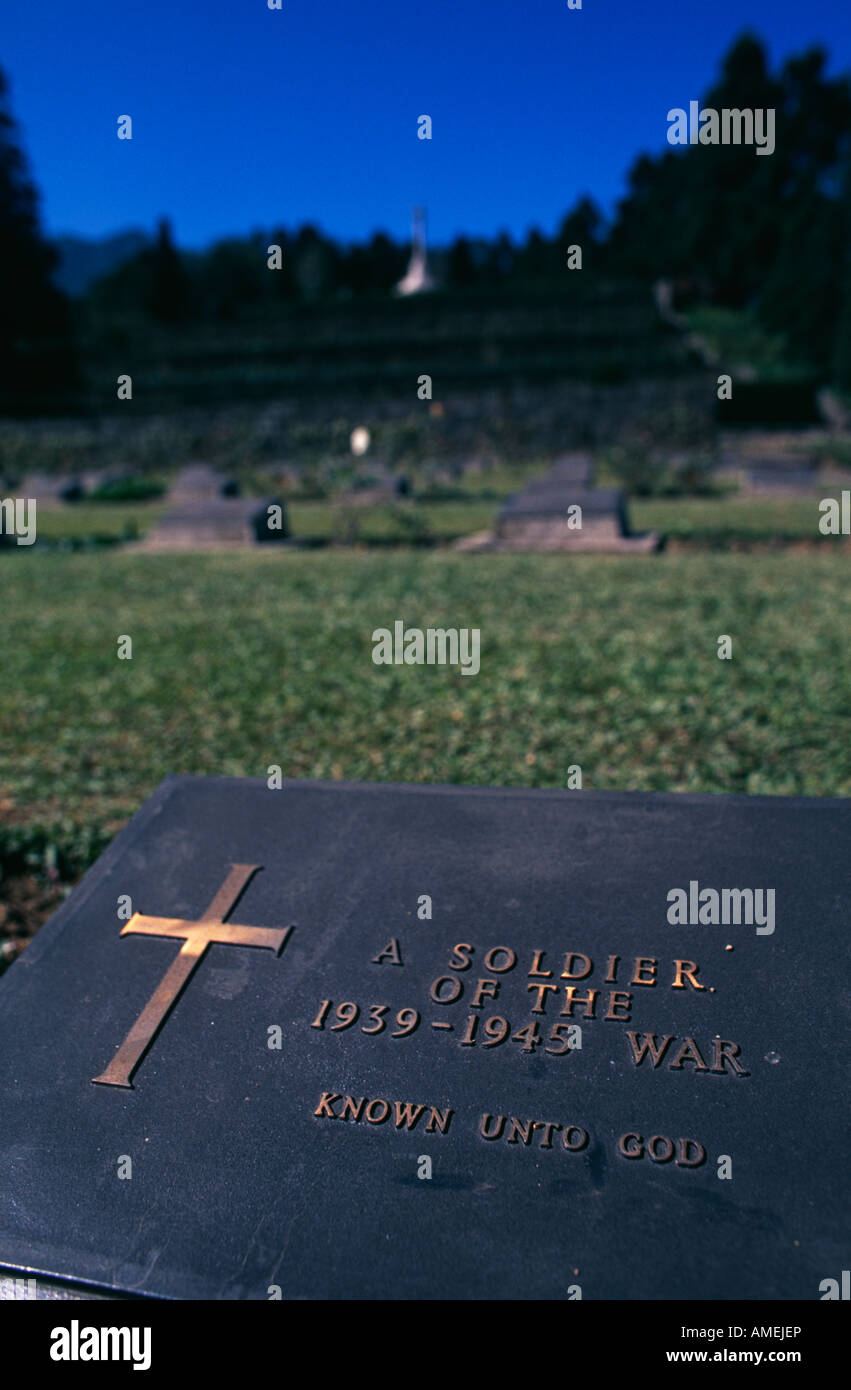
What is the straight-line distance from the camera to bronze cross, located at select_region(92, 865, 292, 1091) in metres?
1.88

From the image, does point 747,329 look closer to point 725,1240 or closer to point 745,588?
point 745,588

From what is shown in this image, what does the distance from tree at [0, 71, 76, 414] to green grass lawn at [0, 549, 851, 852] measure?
3130 centimetres

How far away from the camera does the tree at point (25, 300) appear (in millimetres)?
37531

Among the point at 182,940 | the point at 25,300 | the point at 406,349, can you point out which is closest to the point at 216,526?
the point at 182,940

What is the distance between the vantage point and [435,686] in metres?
5.91

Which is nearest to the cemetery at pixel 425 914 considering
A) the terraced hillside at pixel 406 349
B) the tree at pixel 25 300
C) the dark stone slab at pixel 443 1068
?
the dark stone slab at pixel 443 1068

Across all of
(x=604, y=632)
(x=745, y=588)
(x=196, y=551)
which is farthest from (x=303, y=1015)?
(x=196, y=551)

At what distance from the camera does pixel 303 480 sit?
64.2ft

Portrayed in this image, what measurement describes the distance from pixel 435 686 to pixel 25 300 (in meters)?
44.6

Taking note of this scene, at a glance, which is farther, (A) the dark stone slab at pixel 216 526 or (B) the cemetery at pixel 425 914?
(A) the dark stone slab at pixel 216 526

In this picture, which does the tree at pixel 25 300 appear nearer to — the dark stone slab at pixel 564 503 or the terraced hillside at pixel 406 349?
the terraced hillside at pixel 406 349

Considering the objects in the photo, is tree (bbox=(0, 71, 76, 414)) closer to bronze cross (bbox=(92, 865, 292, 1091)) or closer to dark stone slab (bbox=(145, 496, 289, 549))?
dark stone slab (bbox=(145, 496, 289, 549))

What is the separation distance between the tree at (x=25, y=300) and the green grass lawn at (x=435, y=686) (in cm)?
3130
